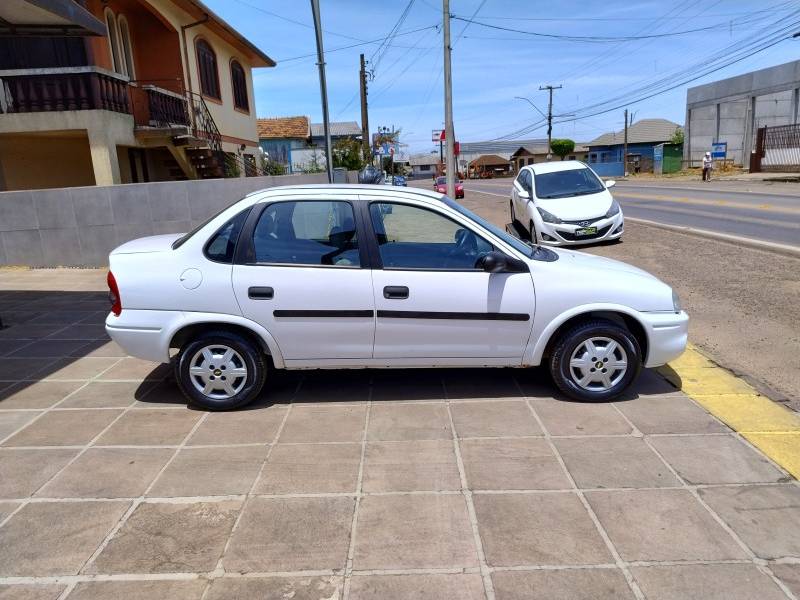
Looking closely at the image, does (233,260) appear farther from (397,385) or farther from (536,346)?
(536,346)

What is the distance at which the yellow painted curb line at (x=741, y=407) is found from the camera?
3859 mm

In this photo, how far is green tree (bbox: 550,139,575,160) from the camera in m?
87.2

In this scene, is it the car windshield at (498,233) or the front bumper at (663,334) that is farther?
the car windshield at (498,233)

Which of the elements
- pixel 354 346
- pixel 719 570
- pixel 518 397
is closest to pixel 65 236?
pixel 354 346

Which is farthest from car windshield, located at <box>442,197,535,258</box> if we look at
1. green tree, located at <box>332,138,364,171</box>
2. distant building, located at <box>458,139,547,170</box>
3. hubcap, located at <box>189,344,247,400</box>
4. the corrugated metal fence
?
distant building, located at <box>458,139,547,170</box>

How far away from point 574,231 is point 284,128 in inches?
1401

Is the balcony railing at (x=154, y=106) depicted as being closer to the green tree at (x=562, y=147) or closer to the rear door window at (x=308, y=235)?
the rear door window at (x=308, y=235)

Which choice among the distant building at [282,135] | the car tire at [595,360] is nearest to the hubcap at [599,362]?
the car tire at [595,360]

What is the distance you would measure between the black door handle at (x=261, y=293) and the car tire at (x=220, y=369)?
1.14 ft

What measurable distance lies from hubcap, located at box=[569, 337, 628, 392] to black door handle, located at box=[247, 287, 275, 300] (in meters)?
2.27

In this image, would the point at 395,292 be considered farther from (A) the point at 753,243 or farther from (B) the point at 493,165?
(B) the point at 493,165

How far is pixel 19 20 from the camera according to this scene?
8.47 meters

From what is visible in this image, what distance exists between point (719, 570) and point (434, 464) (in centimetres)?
159

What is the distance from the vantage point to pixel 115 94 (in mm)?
13633
